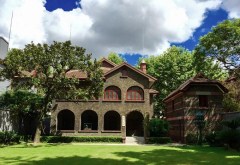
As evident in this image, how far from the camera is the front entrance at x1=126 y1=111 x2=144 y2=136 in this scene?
136 ft

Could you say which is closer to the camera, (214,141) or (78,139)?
(214,141)

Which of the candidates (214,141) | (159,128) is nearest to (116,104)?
(159,128)

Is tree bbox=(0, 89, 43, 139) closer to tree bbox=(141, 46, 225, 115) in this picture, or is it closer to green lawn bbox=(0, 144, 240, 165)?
green lawn bbox=(0, 144, 240, 165)

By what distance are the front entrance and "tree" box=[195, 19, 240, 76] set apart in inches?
499

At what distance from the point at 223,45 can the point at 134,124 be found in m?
17.3

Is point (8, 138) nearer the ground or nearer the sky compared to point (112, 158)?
nearer the sky

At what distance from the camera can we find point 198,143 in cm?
3191

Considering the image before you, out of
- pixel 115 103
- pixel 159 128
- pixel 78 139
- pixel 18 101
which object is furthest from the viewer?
pixel 115 103

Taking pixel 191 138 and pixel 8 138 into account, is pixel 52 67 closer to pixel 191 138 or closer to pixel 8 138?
pixel 8 138

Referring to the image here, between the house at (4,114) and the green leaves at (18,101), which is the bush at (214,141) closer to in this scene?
the green leaves at (18,101)

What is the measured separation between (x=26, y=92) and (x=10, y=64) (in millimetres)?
7892

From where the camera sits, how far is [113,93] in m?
38.2

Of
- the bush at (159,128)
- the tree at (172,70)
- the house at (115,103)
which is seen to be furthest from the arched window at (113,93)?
the tree at (172,70)

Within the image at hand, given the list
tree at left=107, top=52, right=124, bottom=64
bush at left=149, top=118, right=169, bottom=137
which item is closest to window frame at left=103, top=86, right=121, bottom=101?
bush at left=149, top=118, right=169, bottom=137
